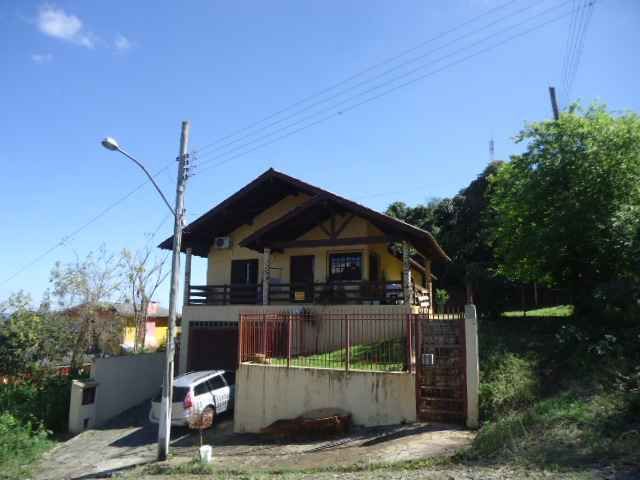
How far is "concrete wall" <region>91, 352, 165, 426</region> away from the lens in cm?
1581

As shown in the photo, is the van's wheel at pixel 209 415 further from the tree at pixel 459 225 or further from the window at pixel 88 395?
the tree at pixel 459 225

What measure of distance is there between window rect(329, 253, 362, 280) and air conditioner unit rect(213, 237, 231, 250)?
4.62 metres

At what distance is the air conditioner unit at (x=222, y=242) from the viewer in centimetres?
2030

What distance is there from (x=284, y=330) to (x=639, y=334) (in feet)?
27.7

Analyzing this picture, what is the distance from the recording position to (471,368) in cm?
980

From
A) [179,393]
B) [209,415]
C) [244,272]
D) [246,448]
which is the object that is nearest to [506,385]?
[246,448]

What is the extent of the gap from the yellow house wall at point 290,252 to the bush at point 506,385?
25.2ft

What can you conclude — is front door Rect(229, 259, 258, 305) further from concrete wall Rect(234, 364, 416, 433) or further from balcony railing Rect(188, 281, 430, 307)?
concrete wall Rect(234, 364, 416, 433)

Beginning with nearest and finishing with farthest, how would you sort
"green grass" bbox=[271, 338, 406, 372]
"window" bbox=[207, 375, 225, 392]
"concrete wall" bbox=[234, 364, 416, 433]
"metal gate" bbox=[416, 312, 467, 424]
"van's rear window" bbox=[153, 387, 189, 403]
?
"metal gate" bbox=[416, 312, 467, 424] → "concrete wall" bbox=[234, 364, 416, 433] → "green grass" bbox=[271, 338, 406, 372] → "van's rear window" bbox=[153, 387, 189, 403] → "window" bbox=[207, 375, 225, 392]

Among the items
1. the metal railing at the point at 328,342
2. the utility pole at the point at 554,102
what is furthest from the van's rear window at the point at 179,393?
the utility pole at the point at 554,102

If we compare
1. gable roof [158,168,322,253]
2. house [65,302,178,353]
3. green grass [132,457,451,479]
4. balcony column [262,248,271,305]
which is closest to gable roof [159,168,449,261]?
gable roof [158,168,322,253]

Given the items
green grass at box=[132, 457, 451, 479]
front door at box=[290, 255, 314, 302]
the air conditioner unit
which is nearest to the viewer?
green grass at box=[132, 457, 451, 479]

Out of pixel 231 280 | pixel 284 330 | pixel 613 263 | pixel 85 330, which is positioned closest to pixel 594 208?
pixel 613 263

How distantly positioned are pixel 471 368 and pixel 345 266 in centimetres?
913
